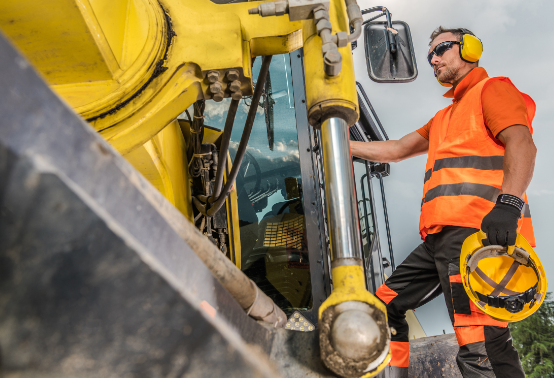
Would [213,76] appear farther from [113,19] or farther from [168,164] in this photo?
[168,164]

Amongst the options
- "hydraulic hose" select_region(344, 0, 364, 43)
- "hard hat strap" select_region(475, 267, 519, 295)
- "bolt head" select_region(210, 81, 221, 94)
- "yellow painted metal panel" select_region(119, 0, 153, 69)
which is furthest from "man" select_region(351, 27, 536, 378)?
"yellow painted metal panel" select_region(119, 0, 153, 69)

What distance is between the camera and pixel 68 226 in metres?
0.36

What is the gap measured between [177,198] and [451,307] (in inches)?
54.5

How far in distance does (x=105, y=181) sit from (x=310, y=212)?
2.18 metres

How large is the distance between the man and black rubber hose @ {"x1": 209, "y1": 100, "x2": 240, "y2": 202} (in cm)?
105

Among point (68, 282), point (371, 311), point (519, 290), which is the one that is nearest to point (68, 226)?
point (68, 282)

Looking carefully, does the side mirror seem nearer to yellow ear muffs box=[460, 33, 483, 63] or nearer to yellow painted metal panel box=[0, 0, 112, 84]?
yellow ear muffs box=[460, 33, 483, 63]

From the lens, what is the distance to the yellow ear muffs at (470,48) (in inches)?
83.2

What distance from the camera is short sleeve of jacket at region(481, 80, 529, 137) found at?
1740mm

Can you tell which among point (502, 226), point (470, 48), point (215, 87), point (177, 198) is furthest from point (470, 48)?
point (177, 198)

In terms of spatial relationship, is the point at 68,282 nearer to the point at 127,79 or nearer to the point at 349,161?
the point at 349,161

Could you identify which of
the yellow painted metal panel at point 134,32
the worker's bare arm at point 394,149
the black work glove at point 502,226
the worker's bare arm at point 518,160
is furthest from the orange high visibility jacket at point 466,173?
the yellow painted metal panel at point 134,32

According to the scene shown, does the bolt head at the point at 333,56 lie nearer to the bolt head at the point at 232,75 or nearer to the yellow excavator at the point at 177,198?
the yellow excavator at the point at 177,198

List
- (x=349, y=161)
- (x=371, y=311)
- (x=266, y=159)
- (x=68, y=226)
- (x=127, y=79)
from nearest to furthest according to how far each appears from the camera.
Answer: (x=68, y=226), (x=371, y=311), (x=349, y=161), (x=127, y=79), (x=266, y=159)
